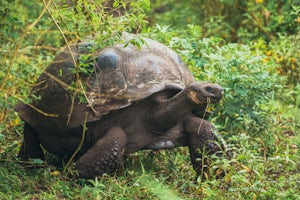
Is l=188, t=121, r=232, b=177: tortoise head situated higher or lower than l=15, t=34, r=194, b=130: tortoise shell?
lower

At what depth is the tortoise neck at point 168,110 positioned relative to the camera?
504cm

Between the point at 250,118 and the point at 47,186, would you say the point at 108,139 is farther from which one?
the point at 250,118

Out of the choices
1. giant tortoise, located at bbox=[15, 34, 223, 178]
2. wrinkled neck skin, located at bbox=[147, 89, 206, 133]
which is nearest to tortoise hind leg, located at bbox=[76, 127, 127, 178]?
giant tortoise, located at bbox=[15, 34, 223, 178]

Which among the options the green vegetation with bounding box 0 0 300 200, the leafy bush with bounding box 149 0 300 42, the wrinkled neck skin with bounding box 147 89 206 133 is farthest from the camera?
the leafy bush with bounding box 149 0 300 42

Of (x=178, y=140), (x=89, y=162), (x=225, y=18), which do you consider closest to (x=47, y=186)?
(x=89, y=162)

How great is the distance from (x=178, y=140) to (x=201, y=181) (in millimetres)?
350

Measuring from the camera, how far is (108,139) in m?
4.98

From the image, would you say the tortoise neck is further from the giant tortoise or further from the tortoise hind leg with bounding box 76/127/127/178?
the tortoise hind leg with bounding box 76/127/127/178

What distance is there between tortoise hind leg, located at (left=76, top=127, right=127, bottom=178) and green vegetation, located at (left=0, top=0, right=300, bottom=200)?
0.07m

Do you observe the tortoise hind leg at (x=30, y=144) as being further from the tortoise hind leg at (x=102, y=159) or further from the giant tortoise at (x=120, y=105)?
the tortoise hind leg at (x=102, y=159)

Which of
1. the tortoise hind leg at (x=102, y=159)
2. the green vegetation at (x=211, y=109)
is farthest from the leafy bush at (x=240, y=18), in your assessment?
the tortoise hind leg at (x=102, y=159)

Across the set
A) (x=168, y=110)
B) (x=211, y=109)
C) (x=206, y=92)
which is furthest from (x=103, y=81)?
(x=211, y=109)

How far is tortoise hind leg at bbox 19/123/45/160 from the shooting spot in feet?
18.1

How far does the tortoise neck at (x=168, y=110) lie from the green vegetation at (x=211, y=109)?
1.03 ft
